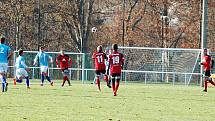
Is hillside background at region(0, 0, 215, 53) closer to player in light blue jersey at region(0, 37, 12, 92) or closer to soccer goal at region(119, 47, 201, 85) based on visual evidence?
soccer goal at region(119, 47, 201, 85)

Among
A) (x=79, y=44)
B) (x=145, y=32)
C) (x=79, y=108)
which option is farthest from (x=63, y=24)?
(x=79, y=108)

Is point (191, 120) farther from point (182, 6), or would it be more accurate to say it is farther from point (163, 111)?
point (182, 6)

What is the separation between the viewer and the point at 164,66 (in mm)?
45094

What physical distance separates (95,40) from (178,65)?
26.8 metres

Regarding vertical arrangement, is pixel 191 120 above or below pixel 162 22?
below

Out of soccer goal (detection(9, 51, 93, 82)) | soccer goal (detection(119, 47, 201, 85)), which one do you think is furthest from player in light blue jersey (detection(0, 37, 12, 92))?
soccer goal (detection(9, 51, 93, 82))

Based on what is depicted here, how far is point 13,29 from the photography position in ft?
210

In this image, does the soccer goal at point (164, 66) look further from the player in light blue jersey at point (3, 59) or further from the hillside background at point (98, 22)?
the player in light blue jersey at point (3, 59)

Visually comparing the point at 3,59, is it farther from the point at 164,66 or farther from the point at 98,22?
the point at 98,22

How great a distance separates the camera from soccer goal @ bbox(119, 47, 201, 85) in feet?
145

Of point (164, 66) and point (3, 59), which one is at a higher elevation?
point (3, 59)

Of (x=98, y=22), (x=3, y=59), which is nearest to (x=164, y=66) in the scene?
(x=3, y=59)

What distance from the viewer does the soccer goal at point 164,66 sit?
4422 cm

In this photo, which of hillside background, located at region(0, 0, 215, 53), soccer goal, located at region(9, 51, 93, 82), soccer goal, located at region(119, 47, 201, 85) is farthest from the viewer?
hillside background, located at region(0, 0, 215, 53)
